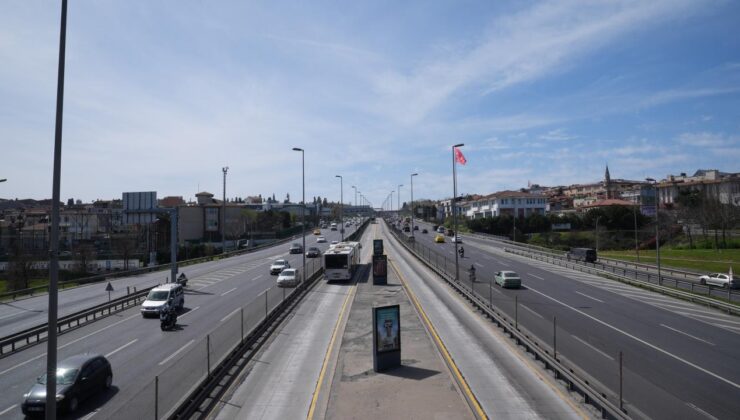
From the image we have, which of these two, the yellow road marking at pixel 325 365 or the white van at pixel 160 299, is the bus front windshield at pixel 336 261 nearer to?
the yellow road marking at pixel 325 365

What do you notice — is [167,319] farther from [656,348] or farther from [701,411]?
[656,348]

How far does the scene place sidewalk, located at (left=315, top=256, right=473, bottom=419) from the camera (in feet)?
38.9

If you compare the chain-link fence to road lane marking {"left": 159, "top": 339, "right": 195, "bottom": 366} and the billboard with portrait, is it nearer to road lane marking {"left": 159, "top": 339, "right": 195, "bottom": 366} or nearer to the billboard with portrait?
road lane marking {"left": 159, "top": 339, "right": 195, "bottom": 366}

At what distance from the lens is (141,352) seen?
1839cm

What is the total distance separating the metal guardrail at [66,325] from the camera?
19.0m

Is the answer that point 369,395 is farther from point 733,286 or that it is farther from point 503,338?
point 733,286

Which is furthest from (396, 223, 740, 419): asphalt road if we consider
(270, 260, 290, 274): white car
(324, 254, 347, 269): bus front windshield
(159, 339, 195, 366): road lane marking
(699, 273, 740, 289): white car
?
(270, 260, 290, 274): white car

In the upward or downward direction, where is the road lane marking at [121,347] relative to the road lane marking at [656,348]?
upward

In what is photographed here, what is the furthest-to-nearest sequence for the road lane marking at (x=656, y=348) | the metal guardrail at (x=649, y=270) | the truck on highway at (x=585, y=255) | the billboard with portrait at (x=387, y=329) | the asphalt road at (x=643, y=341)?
the truck on highway at (x=585, y=255) → the metal guardrail at (x=649, y=270) → the billboard with portrait at (x=387, y=329) → the road lane marking at (x=656, y=348) → the asphalt road at (x=643, y=341)

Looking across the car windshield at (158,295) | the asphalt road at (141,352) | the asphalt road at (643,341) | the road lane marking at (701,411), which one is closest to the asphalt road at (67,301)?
the car windshield at (158,295)

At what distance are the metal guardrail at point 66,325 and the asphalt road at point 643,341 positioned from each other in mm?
18981

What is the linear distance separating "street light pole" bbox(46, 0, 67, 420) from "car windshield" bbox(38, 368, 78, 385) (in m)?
4.99

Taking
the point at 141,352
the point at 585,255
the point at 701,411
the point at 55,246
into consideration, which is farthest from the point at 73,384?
the point at 585,255

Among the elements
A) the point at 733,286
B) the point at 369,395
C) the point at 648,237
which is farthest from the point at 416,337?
the point at 648,237
